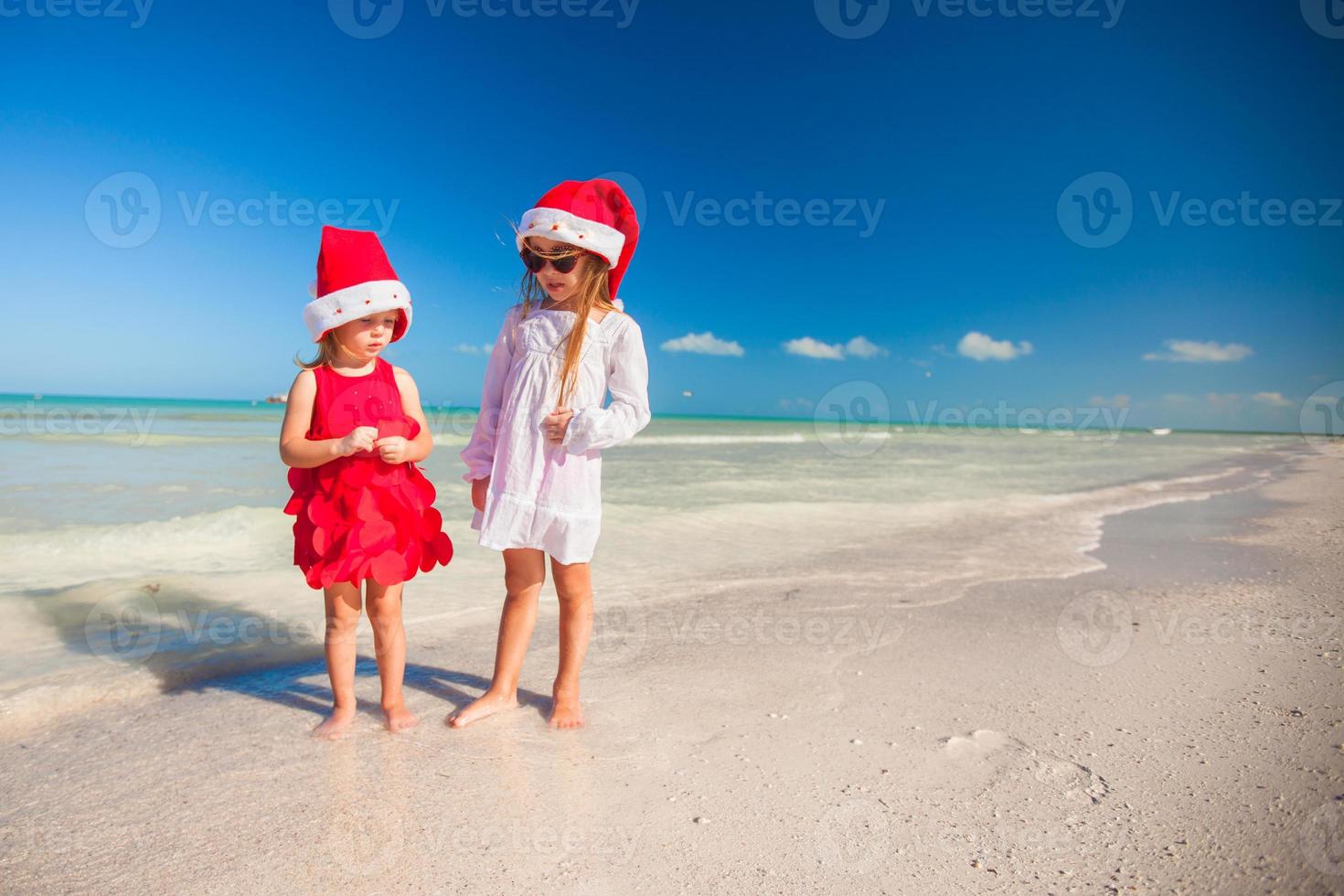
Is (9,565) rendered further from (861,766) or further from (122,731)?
(861,766)

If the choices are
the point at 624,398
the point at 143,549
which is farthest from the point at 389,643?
the point at 143,549

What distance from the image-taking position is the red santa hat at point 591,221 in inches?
86.0

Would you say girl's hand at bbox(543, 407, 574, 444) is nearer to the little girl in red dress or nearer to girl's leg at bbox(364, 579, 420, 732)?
the little girl in red dress

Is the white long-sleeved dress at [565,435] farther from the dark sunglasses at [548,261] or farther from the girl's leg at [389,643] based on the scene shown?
the girl's leg at [389,643]

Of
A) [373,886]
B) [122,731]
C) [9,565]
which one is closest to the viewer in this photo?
[373,886]

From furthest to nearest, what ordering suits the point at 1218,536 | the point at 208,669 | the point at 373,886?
1. the point at 1218,536
2. the point at 208,669
3. the point at 373,886

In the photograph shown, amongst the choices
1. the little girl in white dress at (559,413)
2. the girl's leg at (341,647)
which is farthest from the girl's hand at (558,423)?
the girl's leg at (341,647)

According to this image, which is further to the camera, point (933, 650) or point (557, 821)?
point (933, 650)

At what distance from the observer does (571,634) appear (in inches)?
89.7

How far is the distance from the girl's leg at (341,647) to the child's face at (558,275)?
44.0 inches

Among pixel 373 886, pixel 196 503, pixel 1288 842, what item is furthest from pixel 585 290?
pixel 196 503

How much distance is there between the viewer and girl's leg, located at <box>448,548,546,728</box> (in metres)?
2.28

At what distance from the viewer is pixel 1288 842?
58.7 inches

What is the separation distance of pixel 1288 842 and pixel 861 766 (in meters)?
0.89
